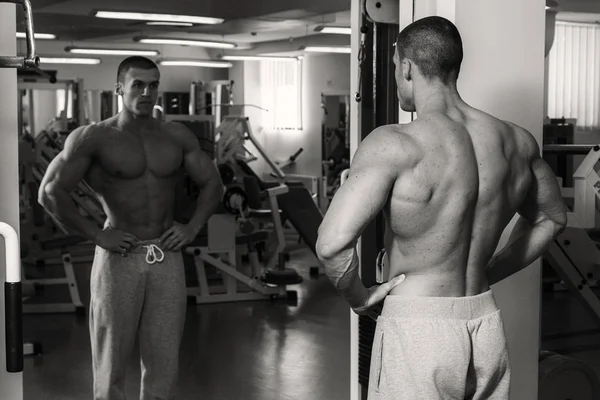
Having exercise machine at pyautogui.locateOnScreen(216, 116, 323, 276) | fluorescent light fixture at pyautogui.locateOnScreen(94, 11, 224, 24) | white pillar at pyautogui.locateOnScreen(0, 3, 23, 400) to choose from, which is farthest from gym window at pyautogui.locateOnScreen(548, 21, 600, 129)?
white pillar at pyautogui.locateOnScreen(0, 3, 23, 400)

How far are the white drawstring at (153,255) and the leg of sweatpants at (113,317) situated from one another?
0.04m

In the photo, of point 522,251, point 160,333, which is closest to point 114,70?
point 160,333

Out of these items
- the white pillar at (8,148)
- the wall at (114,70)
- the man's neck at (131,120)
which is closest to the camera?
the white pillar at (8,148)

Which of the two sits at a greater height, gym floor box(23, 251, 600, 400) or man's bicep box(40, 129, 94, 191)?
man's bicep box(40, 129, 94, 191)

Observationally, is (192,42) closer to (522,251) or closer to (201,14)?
(201,14)

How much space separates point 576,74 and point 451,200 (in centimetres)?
985

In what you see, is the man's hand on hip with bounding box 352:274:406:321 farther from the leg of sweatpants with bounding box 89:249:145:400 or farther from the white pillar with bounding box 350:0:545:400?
the leg of sweatpants with bounding box 89:249:145:400

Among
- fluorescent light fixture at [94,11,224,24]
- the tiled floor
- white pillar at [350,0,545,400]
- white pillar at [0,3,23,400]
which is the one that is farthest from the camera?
fluorescent light fixture at [94,11,224,24]

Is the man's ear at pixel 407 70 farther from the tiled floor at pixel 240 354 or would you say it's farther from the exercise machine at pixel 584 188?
the tiled floor at pixel 240 354

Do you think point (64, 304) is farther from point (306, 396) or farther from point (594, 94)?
point (594, 94)

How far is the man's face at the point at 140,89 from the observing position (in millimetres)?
3168

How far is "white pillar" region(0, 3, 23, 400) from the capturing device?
248cm

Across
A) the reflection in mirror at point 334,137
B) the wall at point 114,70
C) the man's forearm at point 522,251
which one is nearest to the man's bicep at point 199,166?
the man's forearm at point 522,251

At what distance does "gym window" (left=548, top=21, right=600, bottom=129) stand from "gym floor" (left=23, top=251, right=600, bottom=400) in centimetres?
449
